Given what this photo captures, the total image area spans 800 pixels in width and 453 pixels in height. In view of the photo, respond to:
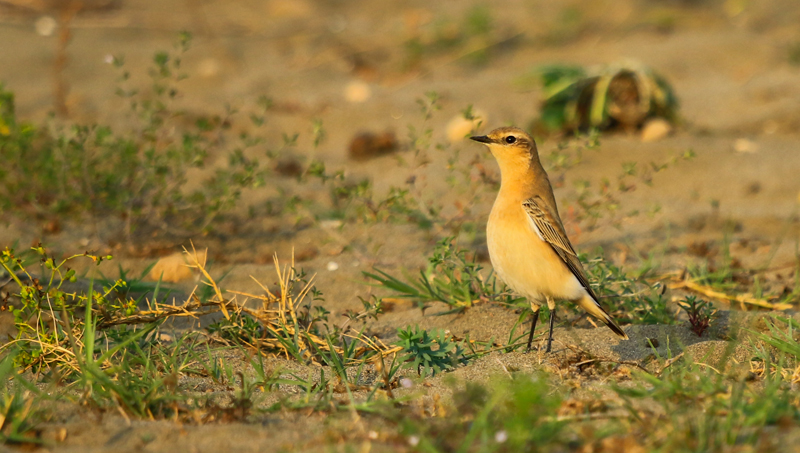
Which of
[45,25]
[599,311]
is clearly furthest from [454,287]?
[45,25]

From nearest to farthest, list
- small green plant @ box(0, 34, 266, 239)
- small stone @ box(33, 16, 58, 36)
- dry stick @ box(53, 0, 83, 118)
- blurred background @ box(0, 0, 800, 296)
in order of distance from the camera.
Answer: small green plant @ box(0, 34, 266, 239)
blurred background @ box(0, 0, 800, 296)
dry stick @ box(53, 0, 83, 118)
small stone @ box(33, 16, 58, 36)

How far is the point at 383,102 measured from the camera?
28.5 feet

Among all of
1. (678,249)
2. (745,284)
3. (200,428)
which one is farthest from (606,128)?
(200,428)

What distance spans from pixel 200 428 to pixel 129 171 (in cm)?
326

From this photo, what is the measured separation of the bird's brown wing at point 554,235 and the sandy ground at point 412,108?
37 centimetres

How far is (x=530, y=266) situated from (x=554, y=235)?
7.8 inches

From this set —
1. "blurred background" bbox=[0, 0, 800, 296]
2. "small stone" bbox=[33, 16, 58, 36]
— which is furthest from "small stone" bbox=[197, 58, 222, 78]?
"small stone" bbox=[33, 16, 58, 36]

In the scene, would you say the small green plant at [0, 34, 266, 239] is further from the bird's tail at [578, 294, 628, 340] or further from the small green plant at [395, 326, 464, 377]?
the bird's tail at [578, 294, 628, 340]

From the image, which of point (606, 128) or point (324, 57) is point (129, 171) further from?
point (324, 57)

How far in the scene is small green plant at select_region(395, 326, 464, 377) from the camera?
11.0 feet

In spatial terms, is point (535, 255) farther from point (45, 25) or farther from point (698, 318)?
point (45, 25)

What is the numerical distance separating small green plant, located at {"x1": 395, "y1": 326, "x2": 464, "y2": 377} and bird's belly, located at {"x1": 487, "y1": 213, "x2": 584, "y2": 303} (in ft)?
1.37

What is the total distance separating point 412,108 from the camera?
8.48 metres

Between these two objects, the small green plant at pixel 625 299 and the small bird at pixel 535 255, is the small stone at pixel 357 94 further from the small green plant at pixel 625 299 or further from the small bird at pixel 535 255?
the small bird at pixel 535 255
